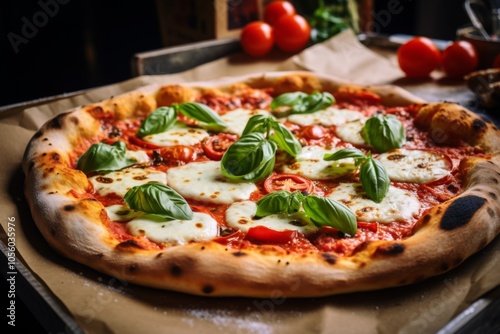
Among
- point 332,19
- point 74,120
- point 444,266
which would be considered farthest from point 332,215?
point 332,19

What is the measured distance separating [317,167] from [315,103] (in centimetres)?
87

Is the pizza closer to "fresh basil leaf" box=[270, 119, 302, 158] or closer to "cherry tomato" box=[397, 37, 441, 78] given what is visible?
"fresh basil leaf" box=[270, 119, 302, 158]

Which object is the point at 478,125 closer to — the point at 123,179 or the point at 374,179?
the point at 374,179

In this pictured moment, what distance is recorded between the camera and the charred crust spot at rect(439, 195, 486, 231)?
2.48 metres

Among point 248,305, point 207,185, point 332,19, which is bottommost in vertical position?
point 248,305

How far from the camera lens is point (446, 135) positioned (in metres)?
3.55

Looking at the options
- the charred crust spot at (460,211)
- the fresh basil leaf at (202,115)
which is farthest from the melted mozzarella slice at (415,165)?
the fresh basil leaf at (202,115)

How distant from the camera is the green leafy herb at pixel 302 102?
3.95 meters

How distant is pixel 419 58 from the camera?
498cm

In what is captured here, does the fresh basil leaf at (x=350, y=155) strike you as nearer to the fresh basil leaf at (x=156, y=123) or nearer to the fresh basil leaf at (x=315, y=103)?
the fresh basil leaf at (x=315, y=103)

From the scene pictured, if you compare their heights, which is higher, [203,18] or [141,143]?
[203,18]

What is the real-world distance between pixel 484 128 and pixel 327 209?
144 centimetres

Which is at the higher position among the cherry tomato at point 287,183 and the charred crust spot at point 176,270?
the charred crust spot at point 176,270

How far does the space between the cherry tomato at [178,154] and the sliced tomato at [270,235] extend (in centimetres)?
97
